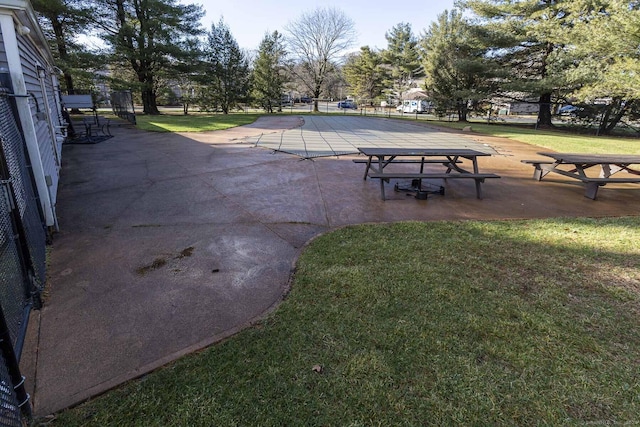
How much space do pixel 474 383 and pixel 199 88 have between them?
2872 cm

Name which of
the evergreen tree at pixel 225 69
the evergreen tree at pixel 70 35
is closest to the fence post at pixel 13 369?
the evergreen tree at pixel 70 35

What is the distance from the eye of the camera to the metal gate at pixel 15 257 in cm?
150

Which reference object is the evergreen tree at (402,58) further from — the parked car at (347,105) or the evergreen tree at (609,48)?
the evergreen tree at (609,48)

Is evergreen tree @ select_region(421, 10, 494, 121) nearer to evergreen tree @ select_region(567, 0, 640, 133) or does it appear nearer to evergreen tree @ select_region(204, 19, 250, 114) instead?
evergreen tree @ select_region(567, 0, 640, 133)

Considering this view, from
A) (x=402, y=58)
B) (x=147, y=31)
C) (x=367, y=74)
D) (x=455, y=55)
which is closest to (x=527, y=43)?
(x=455, y=55)

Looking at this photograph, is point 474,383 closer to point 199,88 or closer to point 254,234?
point 254,234

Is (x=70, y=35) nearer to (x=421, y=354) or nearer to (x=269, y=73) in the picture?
(x=269, y=73)

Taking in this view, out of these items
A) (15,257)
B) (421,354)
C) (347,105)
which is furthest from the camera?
(347,105)

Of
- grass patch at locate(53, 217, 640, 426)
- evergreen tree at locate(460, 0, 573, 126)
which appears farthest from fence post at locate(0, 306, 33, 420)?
evergreen tree at locate(460, 0, 573, 126)

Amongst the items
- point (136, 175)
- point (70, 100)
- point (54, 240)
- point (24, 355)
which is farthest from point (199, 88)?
point (24, 355)

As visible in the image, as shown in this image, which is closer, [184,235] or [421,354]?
[421,354]

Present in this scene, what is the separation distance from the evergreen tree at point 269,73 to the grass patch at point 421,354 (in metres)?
27.7

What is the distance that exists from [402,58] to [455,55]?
12.7 metres

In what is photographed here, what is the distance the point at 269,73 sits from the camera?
1097 inches
